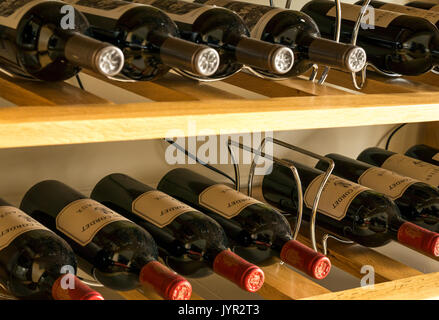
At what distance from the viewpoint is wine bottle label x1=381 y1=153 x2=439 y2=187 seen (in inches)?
51.3

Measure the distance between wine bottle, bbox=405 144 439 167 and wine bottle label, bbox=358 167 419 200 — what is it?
0.24 m

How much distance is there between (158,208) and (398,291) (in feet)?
1.26

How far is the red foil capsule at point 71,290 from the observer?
29.3 inches

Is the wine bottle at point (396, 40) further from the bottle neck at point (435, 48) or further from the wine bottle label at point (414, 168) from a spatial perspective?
the wine bottle label at point (414, 168)

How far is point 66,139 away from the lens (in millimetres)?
685

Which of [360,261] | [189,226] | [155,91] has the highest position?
[155,91]

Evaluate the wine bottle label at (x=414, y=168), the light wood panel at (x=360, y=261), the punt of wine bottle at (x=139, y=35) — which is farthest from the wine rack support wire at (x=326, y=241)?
the punt of wine bottle at (x=139, y=35)

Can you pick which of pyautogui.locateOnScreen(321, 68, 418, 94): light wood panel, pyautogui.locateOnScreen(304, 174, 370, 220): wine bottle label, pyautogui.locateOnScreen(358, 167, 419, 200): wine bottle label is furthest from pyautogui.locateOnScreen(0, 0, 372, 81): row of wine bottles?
pyautogui.locateOnScreen(358, 167, 419, 200): wine bottle label

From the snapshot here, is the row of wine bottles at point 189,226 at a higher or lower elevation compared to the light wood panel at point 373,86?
lower

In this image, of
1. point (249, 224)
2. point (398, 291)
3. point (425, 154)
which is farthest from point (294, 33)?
point (425, 154)

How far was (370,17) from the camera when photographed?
1080mm

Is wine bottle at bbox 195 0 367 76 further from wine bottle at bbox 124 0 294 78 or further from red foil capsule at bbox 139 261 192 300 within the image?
red foil capsule at bbox 139 261 192 300

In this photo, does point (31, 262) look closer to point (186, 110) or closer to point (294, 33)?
point (186, 110)

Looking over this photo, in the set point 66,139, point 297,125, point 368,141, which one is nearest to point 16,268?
point 66,139
